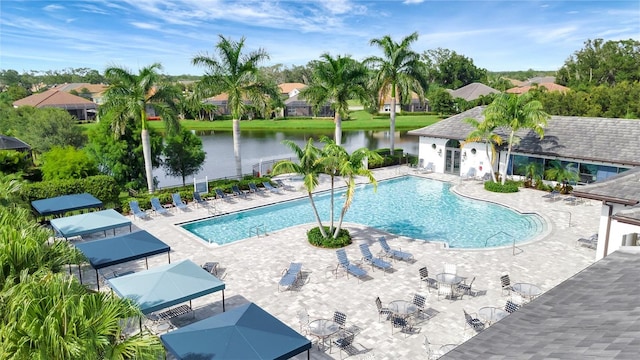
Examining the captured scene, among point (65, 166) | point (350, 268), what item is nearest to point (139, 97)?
point (65, 166)

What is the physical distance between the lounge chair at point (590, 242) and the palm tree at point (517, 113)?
10468mm

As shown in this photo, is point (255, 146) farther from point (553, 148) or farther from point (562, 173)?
point (562, 173)

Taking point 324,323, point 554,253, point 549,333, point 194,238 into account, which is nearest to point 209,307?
point 324,323

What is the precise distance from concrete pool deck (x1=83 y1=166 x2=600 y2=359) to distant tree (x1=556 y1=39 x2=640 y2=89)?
65.0m

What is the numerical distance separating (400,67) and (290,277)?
24.9 meters

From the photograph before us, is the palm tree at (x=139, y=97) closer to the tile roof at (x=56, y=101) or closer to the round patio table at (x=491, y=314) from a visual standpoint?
the round patio table at (x=491, y=314)

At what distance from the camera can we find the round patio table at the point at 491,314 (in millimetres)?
12162

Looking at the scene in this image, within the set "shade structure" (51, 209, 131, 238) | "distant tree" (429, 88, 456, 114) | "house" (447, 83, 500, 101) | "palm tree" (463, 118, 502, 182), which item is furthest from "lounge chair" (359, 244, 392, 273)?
"house" (447, 83, 500, 101)

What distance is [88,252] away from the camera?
565 inches

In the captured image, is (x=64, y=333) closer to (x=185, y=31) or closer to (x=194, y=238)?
(x=194, y=238)

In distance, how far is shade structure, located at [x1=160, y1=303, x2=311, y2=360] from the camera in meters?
8.90

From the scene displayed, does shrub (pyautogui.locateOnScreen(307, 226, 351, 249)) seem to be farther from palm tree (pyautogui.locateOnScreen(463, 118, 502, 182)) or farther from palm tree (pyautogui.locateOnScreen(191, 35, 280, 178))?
palm tree (pyautogui.locateOnScreen(463, 118, 502, 182))

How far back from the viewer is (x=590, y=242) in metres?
18.2

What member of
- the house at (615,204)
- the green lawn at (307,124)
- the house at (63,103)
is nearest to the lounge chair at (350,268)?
the house at (615,204)
